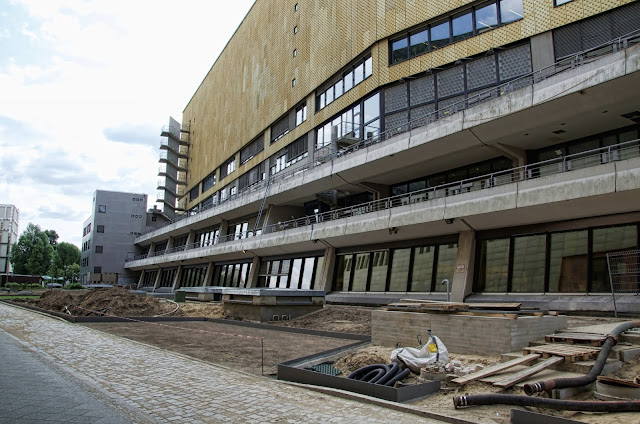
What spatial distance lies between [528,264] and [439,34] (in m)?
14.4

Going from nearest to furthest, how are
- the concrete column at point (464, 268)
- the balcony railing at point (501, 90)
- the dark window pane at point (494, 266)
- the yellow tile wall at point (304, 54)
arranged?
the balcony railing at point (501, 90), the dark window pane at point (494, 266), the concrete column at point (464, 268), the yellow tile wall at point (304, 54)

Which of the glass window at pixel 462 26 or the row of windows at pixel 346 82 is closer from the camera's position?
Answer: the glass window at pixel 462 26

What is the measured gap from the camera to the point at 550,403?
6047mm

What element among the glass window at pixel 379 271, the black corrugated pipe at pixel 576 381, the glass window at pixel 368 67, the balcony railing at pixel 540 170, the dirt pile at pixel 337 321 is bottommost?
the dirt pile at pixel 337 321

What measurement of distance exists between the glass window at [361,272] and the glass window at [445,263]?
593 cm

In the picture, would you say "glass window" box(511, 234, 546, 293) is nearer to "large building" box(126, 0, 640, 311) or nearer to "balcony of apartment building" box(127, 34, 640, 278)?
"large building" box(126, 0, 640, 311)

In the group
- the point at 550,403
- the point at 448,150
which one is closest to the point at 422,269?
the point at 448,150

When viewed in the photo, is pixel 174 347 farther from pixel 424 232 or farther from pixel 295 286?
pixel 295 286

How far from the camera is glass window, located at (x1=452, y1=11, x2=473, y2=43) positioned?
82.9 ft

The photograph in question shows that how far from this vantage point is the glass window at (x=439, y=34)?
86.4ft

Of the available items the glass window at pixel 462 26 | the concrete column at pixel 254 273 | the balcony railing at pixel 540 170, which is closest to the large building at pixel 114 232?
the concrete column at pixel 254 273

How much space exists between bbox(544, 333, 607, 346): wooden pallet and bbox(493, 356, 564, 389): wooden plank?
47.3 inches

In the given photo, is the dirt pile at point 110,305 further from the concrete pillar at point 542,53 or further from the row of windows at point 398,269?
the concrete pillar at point 542,53

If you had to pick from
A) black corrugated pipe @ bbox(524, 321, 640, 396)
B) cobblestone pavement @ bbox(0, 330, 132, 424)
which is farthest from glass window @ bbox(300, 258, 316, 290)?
black corrugated pipe @ bbox(524, 321, 640, 396)
